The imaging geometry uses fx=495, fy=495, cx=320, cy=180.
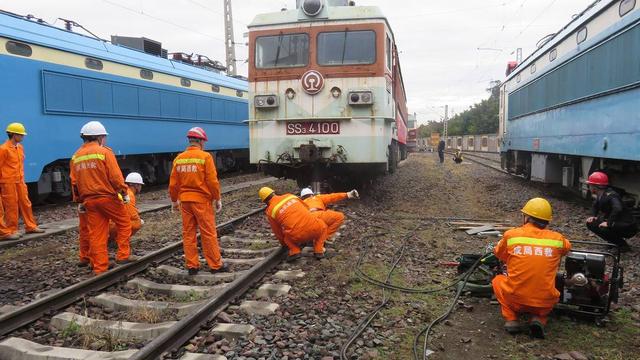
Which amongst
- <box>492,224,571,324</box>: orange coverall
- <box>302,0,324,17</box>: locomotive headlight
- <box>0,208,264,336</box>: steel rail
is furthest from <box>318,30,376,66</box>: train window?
<box>492,224,571,324</box>: orange coverall

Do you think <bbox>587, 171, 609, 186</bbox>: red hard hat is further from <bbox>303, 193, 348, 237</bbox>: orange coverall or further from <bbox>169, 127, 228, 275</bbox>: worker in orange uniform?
<bbox>169, 127, 228, 275</bbox>: worker in orange uniform

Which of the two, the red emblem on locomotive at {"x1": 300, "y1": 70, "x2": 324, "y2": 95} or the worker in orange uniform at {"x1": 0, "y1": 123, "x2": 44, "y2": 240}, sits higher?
the red emblem on locomotive at {"x1": 300, "y1": 70, "x2": 324, "y2": 95}

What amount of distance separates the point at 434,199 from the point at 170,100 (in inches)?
304

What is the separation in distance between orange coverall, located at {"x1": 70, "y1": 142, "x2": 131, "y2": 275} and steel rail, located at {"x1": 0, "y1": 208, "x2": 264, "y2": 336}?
270 millimetres

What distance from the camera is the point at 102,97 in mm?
11305

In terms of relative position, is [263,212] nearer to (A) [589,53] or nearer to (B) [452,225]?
(B) [452,225]

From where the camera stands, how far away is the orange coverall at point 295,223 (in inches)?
227

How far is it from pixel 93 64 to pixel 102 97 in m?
0.74

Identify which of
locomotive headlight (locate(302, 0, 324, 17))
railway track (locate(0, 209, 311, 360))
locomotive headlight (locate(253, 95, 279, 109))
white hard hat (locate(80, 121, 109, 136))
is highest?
locomotive headlight (locate(302, 0, 324, 17))

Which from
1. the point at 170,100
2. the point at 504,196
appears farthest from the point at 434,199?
the point at 170,100

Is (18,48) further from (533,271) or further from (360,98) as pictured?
(533,271)

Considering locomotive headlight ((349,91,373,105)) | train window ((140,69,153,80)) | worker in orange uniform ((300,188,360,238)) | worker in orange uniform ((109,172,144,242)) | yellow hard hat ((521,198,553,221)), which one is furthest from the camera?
train window ((140,69,153,80))

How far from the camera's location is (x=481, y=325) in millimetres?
4191

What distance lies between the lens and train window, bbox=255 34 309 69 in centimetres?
927
